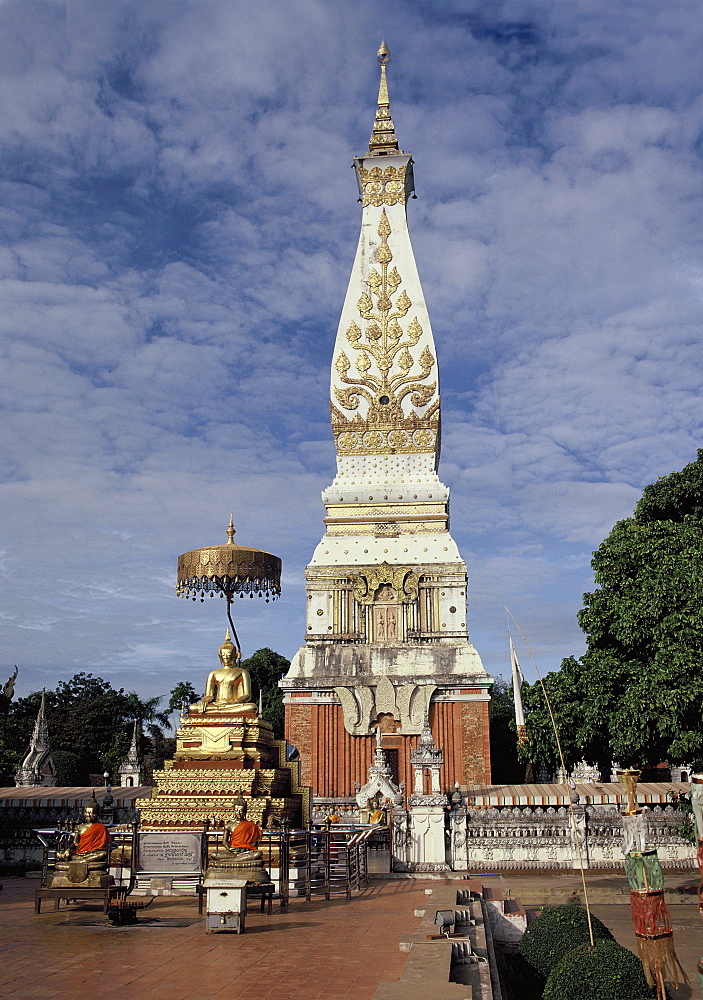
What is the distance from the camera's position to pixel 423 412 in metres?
33.0

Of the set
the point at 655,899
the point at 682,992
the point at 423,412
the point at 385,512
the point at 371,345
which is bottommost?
the point at 682,992

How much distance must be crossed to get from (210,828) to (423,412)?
22.3m

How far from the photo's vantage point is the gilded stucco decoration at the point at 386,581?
2969 centimetres

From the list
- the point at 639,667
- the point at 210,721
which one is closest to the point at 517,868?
the point at 639,667

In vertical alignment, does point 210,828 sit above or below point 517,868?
above

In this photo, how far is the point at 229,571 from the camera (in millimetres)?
17188

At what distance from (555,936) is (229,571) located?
9.53m

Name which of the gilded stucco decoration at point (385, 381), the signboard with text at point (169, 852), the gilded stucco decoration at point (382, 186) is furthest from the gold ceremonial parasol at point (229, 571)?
the gilded stucco decoration at point (382, 186)

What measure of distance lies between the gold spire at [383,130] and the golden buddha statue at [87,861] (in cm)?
3170

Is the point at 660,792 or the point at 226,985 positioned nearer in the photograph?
the point at 226,985

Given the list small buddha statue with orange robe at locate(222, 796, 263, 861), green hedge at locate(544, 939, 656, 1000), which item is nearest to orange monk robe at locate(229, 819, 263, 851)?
small buddha statue with orange robe at locate(222, 796, 263, 861)

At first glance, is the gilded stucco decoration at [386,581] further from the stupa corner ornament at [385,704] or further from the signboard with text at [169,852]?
the signboard with text at [169,852]

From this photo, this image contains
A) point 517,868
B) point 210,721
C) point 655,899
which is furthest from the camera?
point 517,868

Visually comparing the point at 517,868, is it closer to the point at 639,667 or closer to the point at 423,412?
the point at 639,667
